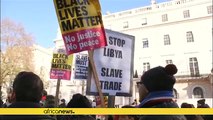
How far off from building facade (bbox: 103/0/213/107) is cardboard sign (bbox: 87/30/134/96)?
27.7m

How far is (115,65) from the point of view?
425 cm

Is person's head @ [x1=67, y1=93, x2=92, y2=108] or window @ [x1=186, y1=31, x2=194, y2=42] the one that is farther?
window @ [x1=186, y1=31, x2=194, y2=42]

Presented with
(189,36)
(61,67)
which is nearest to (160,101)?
(61,67)

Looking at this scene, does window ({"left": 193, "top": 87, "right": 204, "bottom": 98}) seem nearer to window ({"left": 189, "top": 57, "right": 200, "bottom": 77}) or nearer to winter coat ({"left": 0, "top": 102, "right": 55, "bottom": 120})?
window ({"left": 189, "top": 57, "right": 200, "bottom": 77})

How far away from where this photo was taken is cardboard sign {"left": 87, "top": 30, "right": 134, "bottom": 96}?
4.08m

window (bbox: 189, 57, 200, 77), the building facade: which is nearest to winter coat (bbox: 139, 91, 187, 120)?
the building facade

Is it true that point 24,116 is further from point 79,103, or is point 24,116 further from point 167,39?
point 167,39

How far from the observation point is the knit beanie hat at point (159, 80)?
2512 mm

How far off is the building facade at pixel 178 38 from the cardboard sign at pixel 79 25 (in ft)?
93.4

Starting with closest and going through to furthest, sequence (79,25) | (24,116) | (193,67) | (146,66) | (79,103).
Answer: (24,116) → (79,25) → (79,103) → (193,67) → (146,66)

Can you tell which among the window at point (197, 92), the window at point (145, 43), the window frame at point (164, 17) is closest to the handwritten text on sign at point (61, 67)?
the window at point (197, 92)

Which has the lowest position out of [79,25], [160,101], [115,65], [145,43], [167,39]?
[160,101]

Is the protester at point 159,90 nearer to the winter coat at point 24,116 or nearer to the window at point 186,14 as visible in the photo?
the winter coat at point 24,116

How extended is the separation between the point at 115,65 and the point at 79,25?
856 mm
